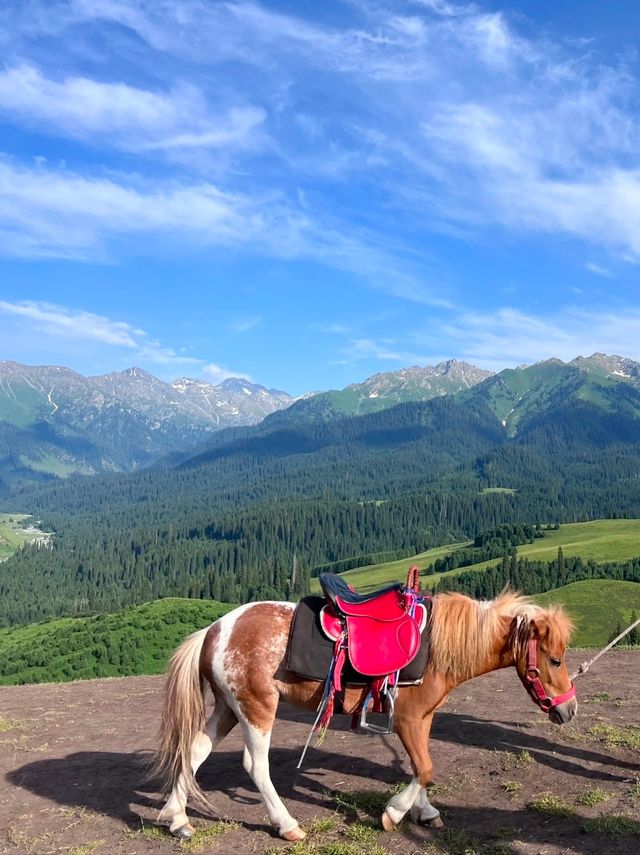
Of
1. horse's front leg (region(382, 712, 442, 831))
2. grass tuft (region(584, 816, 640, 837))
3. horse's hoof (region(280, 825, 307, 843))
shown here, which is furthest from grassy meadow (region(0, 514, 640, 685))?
horse's hoof (region(280, 825, 307, 843))

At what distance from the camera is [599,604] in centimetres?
6881

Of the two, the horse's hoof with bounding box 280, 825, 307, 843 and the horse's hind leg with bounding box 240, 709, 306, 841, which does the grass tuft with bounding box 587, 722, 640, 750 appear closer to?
the horse's hoof with bounding box 280, 825, 307, 843

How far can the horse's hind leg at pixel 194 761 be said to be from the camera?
7.47 m

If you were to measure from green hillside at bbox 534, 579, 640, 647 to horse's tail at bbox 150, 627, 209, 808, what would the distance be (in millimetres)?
59761

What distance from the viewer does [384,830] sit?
714 cm

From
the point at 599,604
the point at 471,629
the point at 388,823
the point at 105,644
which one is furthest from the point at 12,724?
the point at 599,604

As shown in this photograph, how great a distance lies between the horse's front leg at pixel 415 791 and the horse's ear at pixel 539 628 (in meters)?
1.70

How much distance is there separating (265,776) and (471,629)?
9.83ft

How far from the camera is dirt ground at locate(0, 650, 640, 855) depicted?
6.88 metres

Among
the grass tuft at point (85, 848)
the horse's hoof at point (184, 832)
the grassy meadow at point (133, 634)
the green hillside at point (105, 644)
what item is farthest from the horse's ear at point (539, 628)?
the green hillside at point (105, 644)

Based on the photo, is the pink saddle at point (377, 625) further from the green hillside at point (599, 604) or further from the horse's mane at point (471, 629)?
the green hillside at point (599, 604)

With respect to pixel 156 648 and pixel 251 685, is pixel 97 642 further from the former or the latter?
pixel 251 685

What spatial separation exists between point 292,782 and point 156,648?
2236 inches

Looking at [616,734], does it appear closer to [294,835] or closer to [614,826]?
[614,826]
